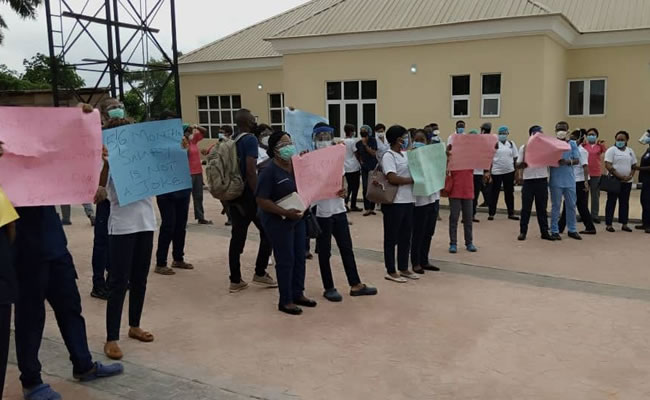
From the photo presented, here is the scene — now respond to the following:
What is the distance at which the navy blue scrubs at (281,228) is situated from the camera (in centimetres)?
521

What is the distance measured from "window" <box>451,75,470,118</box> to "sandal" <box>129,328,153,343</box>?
13.8 meters

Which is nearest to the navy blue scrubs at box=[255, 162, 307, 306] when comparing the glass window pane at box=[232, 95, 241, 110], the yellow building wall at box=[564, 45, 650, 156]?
the yellow building wall at box=[564, 45, 650, 156]

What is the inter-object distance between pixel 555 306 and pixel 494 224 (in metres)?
4.94

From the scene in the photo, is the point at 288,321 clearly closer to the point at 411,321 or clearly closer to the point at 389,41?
the point at 411,321

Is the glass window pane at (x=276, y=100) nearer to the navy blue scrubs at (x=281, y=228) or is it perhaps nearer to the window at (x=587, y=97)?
the window at (x=587, y=97)

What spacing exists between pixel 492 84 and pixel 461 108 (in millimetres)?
1144

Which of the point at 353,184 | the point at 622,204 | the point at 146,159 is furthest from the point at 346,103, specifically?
the point at 146,159

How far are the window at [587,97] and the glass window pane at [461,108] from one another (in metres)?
3.86

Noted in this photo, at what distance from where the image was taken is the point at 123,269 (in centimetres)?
421

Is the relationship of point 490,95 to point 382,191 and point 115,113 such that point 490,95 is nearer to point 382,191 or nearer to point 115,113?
point 382,191

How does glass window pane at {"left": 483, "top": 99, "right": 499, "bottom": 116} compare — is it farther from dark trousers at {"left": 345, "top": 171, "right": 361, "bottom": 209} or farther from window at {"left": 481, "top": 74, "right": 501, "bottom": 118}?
dark trousers at {"left": 345, "top": 171, "right": 361, "bottom": 209}

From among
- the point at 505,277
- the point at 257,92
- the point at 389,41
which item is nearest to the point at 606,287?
the point at 505,277

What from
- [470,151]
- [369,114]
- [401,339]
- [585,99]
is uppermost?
[585,99]

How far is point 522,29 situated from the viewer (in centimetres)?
1512
